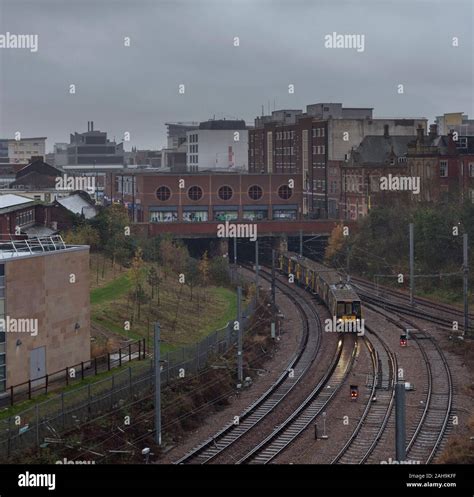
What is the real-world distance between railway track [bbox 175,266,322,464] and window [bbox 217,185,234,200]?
27.3 m

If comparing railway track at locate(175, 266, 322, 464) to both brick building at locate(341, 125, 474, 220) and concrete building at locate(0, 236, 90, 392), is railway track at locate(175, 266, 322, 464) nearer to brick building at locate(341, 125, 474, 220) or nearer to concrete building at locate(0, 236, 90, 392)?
concrete building at locate(0, 236, 90, 392)

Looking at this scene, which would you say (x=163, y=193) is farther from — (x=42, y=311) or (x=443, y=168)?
(x=42, y=311)

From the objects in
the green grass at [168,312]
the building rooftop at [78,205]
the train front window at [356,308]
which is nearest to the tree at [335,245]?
the green grass at [168,312]

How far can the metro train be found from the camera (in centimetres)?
3888

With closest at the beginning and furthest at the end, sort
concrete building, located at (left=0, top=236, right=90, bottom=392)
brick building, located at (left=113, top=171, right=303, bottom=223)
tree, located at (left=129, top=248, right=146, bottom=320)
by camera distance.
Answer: concrete building, located at (left=0, top=236, right=90, bottom=392), tree, located at (left=129, top=248, right=146, bottom=320), brick building, located at (left=113, top=171, right=303, bottom=223)

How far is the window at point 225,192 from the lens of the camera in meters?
68.4

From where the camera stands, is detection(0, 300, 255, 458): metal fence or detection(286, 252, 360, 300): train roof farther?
detection(286, 252, 360, 300): train roof

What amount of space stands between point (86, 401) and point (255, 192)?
4627 centimetres

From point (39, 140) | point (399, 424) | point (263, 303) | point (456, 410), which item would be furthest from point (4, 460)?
point (39, 140)

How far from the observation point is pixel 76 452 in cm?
2111

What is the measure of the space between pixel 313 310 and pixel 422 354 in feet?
36.8

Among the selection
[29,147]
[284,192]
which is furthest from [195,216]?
[29,147]

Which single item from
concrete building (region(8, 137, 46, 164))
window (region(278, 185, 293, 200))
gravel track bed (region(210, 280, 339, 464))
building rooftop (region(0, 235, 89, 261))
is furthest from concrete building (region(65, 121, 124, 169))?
building rooftop (region(0, 235, 89, 261))
